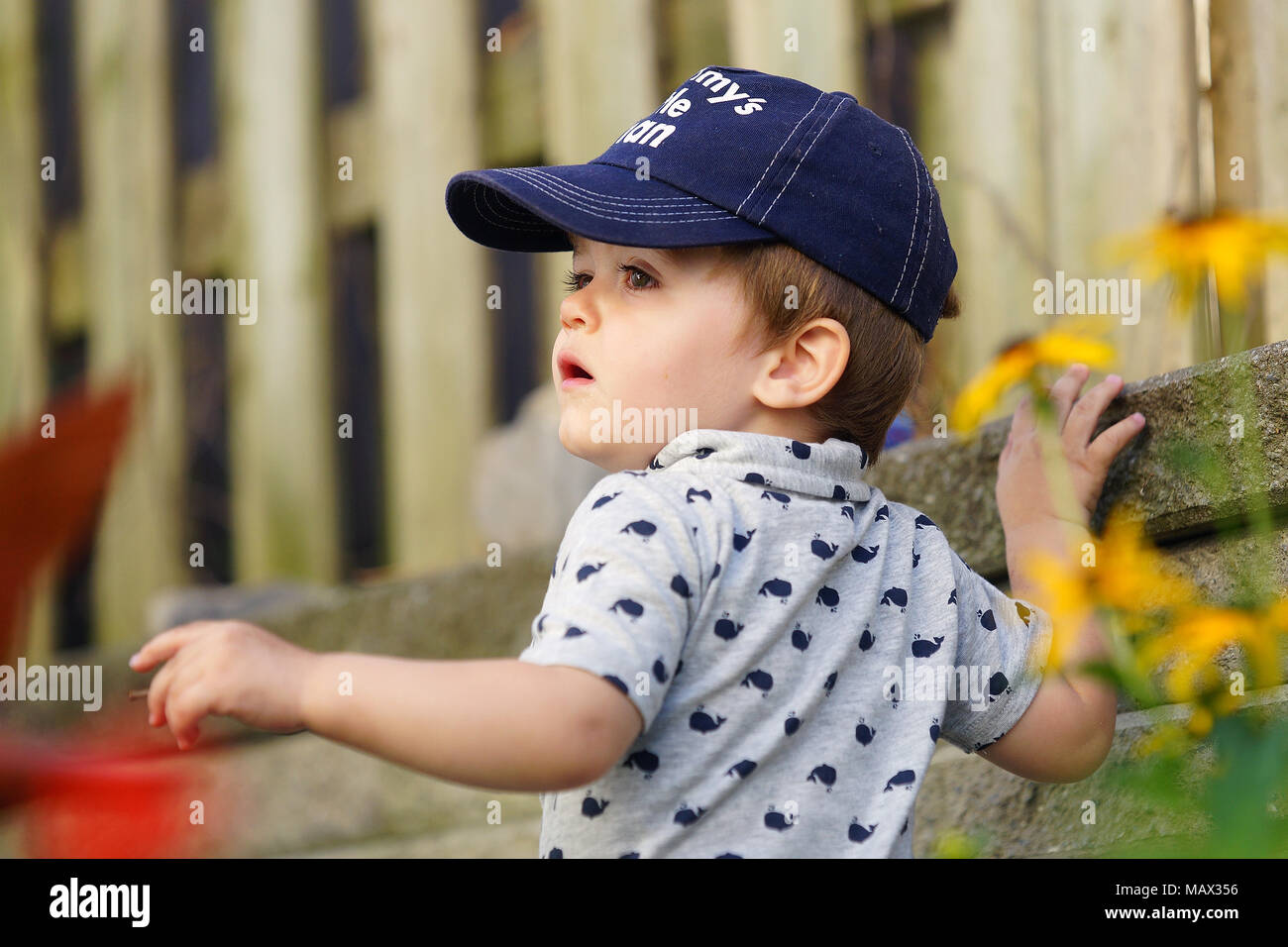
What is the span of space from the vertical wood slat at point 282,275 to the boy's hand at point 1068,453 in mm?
1738

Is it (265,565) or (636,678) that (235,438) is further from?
(636,678)

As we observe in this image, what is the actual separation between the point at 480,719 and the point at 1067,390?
0.75m

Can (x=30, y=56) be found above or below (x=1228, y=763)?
above

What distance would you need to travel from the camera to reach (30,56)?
9.75ft

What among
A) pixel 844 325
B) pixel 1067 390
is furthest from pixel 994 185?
pixel 844 325

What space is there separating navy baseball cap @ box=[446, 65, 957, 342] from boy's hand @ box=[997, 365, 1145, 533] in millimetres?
180

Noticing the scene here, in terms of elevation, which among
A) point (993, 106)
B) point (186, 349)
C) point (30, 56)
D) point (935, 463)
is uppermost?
point (30, 56)

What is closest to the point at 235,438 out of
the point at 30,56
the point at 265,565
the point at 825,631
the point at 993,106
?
the point at 265,565

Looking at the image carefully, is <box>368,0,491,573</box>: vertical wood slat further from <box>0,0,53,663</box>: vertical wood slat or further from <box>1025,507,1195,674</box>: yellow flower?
<box>1025,507,1195,674</box>: yellow flower

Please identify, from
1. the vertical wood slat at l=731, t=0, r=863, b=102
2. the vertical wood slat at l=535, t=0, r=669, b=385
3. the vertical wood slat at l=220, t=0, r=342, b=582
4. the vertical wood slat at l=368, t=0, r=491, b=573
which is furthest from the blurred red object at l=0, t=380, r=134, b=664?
the vertical wood slat at l=220, t=0, r=342, b=582

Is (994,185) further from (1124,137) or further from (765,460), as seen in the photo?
(765,460)

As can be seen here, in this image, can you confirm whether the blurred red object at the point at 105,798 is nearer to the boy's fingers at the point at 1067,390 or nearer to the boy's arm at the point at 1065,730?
the boy's arm at the point at 1065,730

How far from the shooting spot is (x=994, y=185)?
5.97ft
